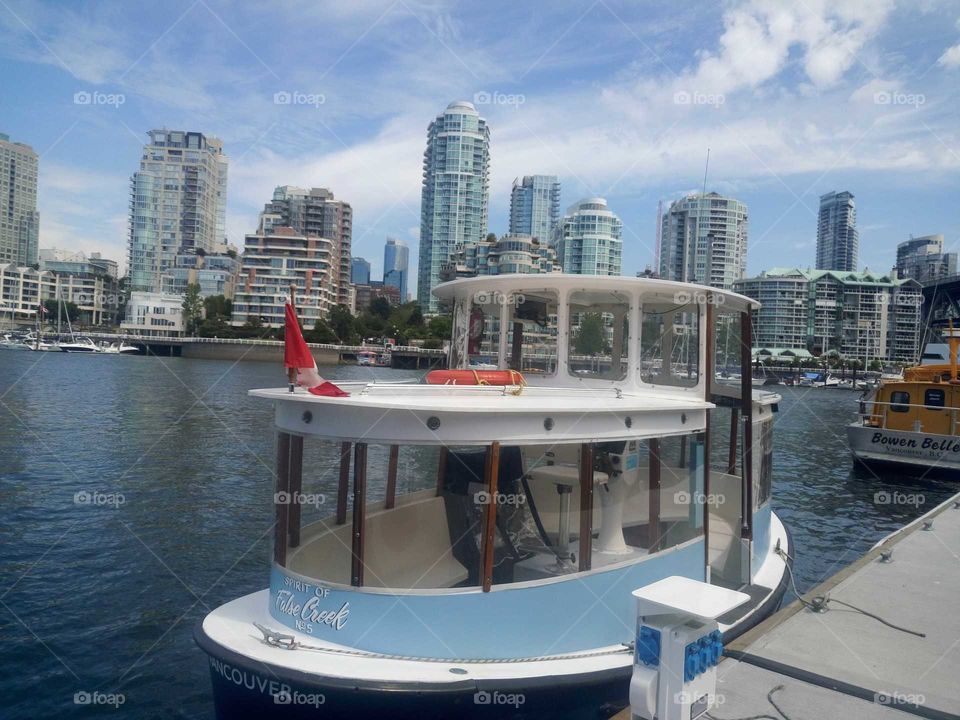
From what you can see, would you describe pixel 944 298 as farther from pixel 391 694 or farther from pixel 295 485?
pixel 391 694

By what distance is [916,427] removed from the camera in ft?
76.0

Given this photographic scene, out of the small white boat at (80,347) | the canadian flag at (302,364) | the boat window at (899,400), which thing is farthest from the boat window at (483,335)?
the small white boat at (80,347)

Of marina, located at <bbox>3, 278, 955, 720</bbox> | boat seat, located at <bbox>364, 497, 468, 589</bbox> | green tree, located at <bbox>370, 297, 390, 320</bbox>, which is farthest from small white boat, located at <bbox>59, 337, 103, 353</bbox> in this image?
boat seat, located at <bbox>364, 497, 468, 589</bbox>

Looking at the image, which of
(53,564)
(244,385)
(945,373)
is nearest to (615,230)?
(244,385)

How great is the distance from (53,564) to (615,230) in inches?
2027

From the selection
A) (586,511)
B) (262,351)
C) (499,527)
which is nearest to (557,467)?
(586,511)

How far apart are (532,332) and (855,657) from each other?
385cm

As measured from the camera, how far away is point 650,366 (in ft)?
23.2

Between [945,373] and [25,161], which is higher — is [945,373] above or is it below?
below

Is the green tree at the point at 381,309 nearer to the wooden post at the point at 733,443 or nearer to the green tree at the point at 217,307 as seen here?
the green tree at the point at 217,307

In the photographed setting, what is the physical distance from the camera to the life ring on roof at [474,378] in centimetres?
623

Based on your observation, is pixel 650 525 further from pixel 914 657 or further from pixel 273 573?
pixel 273 573

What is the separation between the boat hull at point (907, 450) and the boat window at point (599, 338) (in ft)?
63.8

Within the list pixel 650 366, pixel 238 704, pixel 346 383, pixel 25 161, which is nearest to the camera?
pixel 238 704
